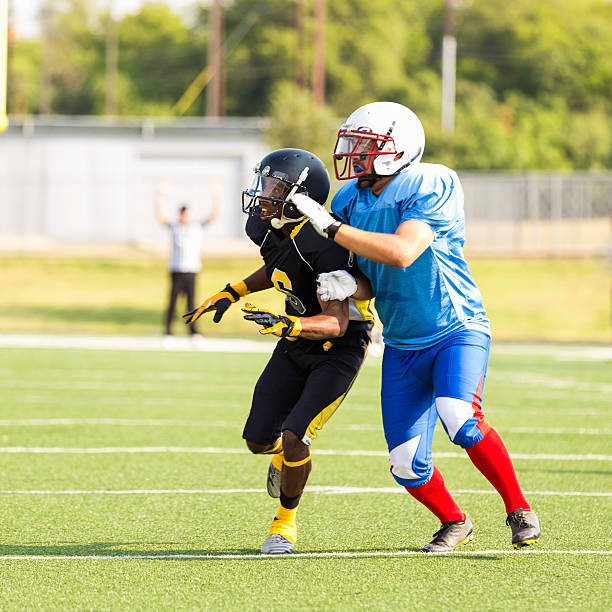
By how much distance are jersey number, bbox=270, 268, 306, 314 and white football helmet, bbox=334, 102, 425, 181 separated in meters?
0.51

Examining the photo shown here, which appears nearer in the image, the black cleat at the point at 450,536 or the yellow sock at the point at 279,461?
the black cleat at the point at 450,536

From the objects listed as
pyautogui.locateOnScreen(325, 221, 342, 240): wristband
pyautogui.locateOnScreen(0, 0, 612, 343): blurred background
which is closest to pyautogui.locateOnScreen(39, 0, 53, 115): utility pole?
pyautogui.locateOnScreen(0, 0, 612, 343): blurred background

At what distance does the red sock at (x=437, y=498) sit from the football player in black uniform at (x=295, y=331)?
0.49m

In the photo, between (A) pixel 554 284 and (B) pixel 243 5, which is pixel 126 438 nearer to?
(A) pixel 554 284

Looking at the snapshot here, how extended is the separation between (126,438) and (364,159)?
402 cm

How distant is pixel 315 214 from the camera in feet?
14.5

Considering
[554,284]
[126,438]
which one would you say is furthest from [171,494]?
[554,284]

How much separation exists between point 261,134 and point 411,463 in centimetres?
2423

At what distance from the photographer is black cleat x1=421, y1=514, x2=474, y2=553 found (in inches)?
188

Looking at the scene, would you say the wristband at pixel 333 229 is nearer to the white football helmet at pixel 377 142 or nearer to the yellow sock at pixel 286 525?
the white football helmet at pixel 377 142

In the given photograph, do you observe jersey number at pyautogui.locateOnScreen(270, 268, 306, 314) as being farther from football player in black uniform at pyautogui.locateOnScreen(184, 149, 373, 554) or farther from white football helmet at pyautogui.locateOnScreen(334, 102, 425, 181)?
white football helmet at pyautogui.locateOnScreen(334, 102, 425, 181)

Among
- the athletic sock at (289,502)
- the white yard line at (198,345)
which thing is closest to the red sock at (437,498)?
the athletic sock at (289,502)

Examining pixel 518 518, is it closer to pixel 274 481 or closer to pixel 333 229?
pixel 274 481

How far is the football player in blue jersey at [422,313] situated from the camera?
458 cm
